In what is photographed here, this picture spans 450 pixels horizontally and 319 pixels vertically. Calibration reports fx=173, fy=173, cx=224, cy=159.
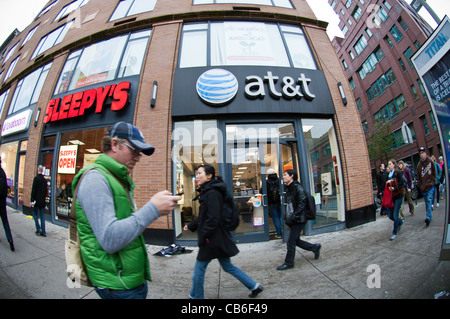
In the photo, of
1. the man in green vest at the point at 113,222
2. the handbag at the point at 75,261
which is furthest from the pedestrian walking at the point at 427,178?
the handbag at the point at 75,261

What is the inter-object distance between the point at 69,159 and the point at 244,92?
271 inches

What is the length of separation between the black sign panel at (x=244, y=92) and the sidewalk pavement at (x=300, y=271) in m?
3.96

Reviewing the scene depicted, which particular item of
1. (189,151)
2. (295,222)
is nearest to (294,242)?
(295,222)

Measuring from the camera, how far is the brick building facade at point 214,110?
5.34 metres

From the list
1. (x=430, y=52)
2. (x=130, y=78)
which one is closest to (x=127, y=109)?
(x=130, y=78)

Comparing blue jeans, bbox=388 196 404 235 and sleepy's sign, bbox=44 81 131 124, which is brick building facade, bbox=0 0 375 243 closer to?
sleepy's sign, bbox=44 81 131 124

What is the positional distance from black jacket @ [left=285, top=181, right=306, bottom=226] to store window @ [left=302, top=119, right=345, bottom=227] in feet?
8.66

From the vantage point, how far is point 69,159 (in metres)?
6.51

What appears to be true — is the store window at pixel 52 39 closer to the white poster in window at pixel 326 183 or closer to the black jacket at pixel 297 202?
the black jacket at pixel 297 202

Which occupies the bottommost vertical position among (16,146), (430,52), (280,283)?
(280,283)

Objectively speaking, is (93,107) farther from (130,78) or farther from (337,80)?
(337,80)

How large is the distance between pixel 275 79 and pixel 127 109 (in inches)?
195

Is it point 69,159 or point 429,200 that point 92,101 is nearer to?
point 69,159

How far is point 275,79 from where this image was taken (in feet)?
18.6
